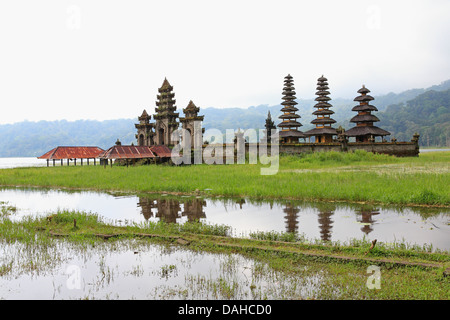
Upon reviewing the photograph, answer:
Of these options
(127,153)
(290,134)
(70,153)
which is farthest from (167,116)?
(290,134)

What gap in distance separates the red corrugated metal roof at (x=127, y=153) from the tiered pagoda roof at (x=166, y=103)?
582 cm

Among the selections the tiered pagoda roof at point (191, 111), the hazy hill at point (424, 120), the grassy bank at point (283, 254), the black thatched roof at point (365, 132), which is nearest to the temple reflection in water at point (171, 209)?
the grassy bank at point (283, 254)

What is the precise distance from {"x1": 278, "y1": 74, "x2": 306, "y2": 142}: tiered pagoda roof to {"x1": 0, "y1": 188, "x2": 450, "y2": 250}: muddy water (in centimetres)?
3446

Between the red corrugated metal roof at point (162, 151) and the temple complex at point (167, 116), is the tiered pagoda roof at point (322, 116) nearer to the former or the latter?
the temple complex at point (167, 116)

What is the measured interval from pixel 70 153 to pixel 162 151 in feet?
43.9

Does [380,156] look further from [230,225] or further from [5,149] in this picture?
[5,149]

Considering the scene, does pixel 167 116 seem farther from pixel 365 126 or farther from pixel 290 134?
pixel 365 126

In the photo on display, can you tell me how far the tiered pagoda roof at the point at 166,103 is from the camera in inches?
1743

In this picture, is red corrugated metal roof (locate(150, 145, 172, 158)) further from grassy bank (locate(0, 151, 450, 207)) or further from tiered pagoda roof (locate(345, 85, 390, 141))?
tiered pagoda roof (locate(345, 85, 390, 141))

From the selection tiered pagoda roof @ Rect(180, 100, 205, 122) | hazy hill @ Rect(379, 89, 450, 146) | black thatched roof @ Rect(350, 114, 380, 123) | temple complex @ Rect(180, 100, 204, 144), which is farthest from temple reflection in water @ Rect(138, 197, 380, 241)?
hazy hill @ Rect(379, 89, 450, 146)

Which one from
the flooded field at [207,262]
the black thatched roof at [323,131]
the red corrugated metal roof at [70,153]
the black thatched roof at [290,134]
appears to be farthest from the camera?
the black thatched roof at [323,131]
